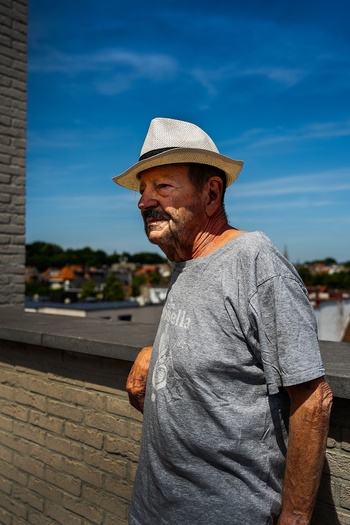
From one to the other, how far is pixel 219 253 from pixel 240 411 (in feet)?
1.50

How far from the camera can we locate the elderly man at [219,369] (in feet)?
4.65

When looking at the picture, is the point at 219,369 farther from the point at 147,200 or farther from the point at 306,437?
the point at 147,200

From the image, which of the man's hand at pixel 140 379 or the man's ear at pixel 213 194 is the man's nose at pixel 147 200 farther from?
the man's hand at pixel 140 379

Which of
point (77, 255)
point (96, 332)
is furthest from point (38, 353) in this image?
point (77, 255)

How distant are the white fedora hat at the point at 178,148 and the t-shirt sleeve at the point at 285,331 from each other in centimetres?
47

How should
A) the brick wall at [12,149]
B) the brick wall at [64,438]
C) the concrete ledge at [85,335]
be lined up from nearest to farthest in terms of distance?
the concrete ledge at [85,335] < the brick wall at [64,438] < the brick wall at [12,149]

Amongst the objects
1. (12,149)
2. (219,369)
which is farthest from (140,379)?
(12,149)

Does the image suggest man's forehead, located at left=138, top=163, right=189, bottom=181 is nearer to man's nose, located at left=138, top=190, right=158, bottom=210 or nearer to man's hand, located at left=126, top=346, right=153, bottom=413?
man's nose, located at left=138, top=190, right=158, bottom=210

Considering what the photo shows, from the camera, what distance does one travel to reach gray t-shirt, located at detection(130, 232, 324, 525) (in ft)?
4.69

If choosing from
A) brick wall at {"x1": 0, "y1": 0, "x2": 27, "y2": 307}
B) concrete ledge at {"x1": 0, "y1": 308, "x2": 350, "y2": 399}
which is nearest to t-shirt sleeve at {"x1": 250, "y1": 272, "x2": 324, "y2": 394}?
concrete ledge at {"x1": 0, "y1": 308, "x2": 350, "y2": 399}

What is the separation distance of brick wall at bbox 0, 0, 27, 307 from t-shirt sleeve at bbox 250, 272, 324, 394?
14.7 feet

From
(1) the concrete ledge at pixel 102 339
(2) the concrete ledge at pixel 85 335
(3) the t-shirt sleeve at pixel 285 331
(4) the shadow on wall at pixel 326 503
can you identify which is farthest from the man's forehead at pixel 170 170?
(4) the shadow on wall at pixel 326 503

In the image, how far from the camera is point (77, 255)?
12356cm

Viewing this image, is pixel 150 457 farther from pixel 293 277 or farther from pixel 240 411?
pixel 293 277
